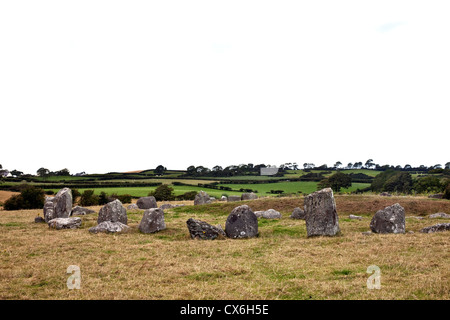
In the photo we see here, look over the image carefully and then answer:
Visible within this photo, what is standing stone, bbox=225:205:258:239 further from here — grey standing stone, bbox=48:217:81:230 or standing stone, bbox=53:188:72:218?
standing stone, bbox=53:188:72:218

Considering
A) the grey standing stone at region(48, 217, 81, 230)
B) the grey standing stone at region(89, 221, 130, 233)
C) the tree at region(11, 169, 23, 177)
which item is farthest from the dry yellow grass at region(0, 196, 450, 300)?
the tree at region(11, 169, 23, 177)

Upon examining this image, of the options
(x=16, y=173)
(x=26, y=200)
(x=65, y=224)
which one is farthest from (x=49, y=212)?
(x=16, y=173)

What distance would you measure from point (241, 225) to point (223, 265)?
6.79 metres

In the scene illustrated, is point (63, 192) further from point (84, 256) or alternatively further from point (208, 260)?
point (208, 260)

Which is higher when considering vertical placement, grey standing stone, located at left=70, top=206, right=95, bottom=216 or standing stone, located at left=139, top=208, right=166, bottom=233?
standing stone, located at left=139, top=208, right=166, bottom=233

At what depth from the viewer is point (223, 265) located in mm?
11680

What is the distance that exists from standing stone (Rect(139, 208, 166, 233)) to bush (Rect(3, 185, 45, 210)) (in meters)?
31.7

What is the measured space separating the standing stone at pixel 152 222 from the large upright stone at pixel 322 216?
28.6 ft

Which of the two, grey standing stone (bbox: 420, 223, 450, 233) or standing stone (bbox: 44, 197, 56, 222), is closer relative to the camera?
grey standing stone (bbox: 420, 223, 450, 233)

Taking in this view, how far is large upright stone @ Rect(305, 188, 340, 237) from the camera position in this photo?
17.8 metres

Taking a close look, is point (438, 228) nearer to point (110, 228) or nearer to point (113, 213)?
point (110, 228)

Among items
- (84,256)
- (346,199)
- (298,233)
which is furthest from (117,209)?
(346,199)

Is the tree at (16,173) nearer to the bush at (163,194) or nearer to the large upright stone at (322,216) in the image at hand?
the bush at (163,194)

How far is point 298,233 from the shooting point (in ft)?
63.8
